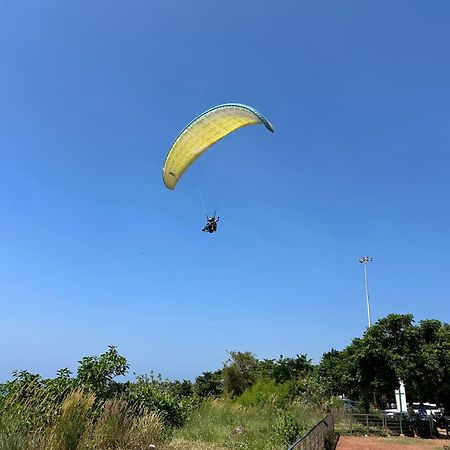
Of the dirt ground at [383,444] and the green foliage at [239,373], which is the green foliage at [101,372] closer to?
the dirt ground at [383,444]

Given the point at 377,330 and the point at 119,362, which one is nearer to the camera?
the point at 119,362

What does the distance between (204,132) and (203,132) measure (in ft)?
0.11

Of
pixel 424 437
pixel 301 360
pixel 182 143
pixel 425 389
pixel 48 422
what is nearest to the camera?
pixel 48 422

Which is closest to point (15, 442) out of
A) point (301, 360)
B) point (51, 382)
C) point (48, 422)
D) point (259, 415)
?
point (48, 422)

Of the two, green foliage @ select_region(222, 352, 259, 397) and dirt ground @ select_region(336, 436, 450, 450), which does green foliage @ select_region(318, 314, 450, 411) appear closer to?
dirt ground @ select_region(336, 436, 450, 450)

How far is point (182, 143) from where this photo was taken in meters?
13.8

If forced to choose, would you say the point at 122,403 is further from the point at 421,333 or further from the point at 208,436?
the point at 421,333

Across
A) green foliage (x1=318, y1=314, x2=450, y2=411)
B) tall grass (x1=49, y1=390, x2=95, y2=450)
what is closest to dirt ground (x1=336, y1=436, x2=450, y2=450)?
green foliage (x1=318, y1=314, x2=450, y2=411)

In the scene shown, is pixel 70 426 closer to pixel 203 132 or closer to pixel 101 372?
pixel 101 372

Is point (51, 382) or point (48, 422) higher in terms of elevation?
point (51, 382)

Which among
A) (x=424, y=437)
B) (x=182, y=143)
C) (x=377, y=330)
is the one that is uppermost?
(x=182, y=143)

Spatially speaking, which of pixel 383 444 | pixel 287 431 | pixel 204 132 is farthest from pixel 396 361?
pixel 204 132

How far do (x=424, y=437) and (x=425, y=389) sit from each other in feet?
Answer: 9.98

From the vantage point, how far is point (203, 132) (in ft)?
44.0
